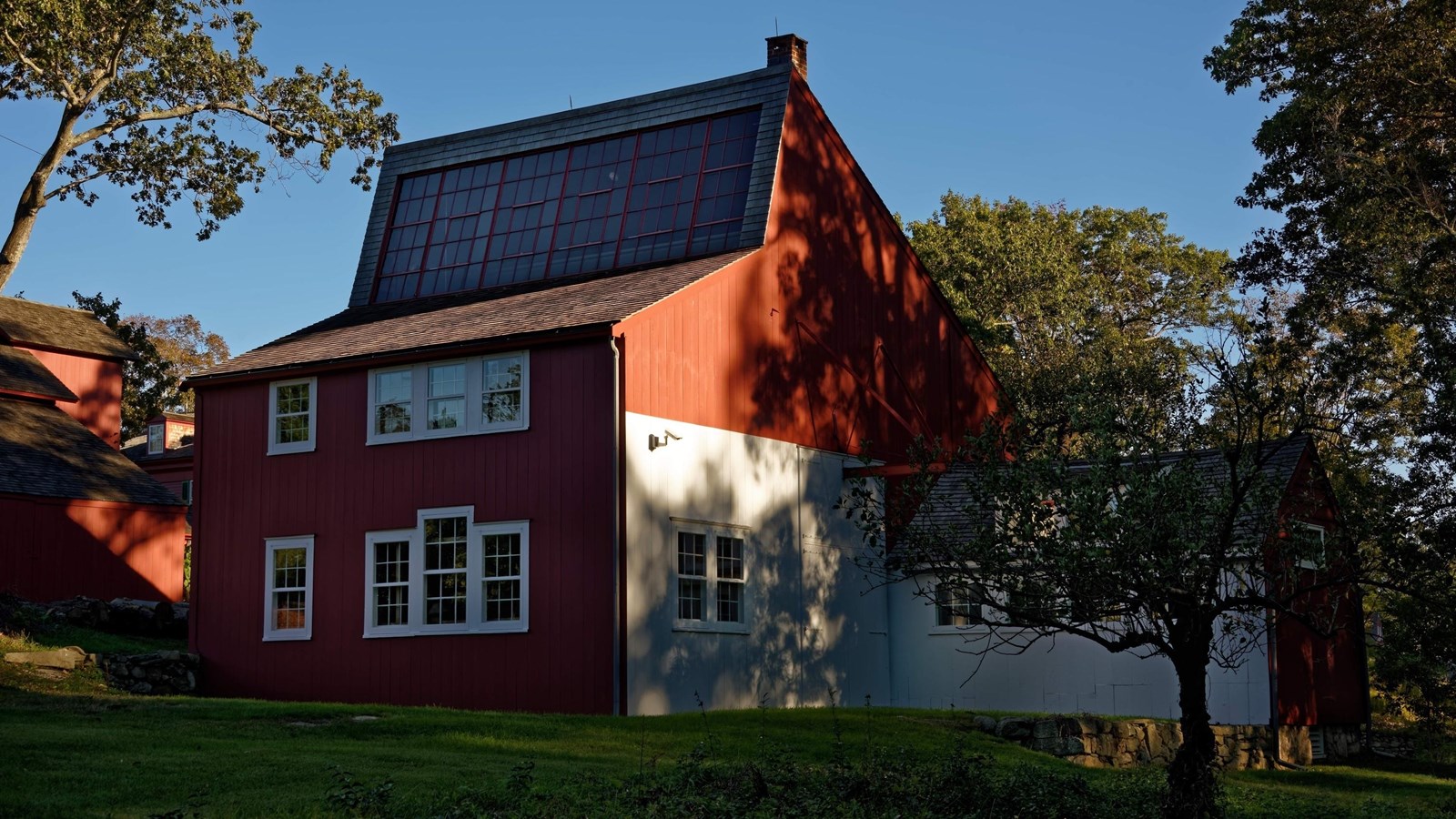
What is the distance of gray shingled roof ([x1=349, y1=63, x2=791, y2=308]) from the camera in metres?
25.9

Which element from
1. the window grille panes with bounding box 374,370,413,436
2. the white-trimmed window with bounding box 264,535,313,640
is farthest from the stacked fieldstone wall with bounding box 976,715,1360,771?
the white-trimmed window with bounding box 264,535,313,640

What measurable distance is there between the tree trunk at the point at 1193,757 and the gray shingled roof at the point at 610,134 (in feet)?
47.0

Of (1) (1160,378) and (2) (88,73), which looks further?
(1) (1160,378)

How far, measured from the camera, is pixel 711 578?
74.6 feet

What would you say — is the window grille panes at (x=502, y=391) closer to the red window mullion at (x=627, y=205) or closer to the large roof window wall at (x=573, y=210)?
the large roof window wall at (x=573, y=210)

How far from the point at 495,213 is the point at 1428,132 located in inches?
686

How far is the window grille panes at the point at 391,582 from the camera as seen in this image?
22.6m

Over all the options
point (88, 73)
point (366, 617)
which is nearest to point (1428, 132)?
point (366, 617)

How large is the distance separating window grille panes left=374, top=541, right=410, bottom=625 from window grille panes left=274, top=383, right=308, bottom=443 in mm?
2666

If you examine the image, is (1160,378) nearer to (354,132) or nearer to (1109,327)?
(1109,327)

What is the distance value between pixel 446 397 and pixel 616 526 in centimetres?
380

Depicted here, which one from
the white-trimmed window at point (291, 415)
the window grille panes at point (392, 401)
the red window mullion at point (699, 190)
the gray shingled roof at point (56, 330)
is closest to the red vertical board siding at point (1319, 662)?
the red window mullion at point (699, 190)

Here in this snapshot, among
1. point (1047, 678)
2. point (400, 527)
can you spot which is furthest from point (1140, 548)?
point (400, 527)

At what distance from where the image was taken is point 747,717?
20.8m
